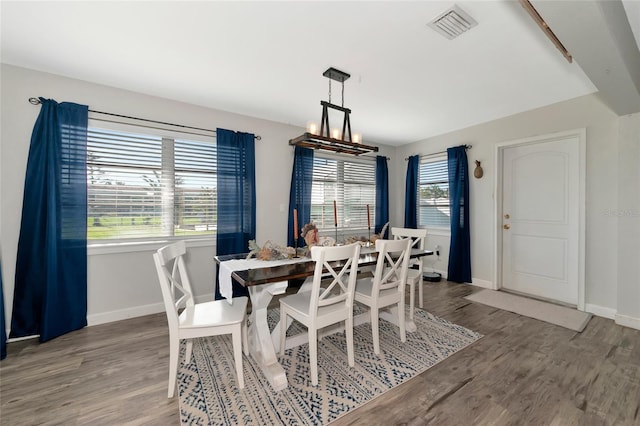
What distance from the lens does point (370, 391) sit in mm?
1825

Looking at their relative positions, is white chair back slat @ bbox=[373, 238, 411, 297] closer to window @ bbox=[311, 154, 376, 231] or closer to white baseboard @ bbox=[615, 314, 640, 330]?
window @ bbox=[311, 154, 376, 231]

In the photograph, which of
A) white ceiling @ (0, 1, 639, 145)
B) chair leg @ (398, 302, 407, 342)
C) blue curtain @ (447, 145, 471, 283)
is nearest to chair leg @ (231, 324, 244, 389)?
chair leg @ (398, 302, 407, 342)

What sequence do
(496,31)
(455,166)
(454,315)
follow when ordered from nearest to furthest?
(496,31), (454,315), (455,166)

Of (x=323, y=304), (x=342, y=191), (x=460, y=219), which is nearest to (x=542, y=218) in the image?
(x=460, y=219)

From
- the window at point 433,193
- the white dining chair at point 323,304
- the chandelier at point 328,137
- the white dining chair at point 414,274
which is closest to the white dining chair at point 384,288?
the white dining chair at point 323,304

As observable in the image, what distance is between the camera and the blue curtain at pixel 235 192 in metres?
3.49

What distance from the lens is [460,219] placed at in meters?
4.29

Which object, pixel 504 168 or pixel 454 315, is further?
pixel 504 168

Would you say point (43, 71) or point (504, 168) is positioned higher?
point (43, 71)

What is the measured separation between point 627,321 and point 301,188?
402cm

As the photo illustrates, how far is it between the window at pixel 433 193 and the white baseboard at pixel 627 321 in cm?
225

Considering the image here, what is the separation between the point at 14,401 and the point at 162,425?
3.50 ft

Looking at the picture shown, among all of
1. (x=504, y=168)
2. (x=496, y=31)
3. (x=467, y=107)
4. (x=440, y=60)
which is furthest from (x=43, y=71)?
(x=504, y=168)

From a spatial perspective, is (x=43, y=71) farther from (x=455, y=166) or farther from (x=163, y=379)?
(x=455, y=166)
